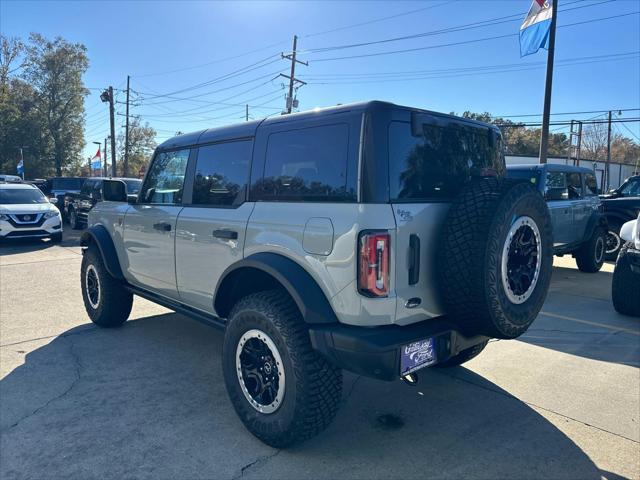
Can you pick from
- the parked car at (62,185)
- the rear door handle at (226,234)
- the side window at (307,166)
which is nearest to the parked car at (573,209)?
the side window at (307,166)

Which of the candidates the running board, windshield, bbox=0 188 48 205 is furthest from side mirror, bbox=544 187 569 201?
windshield, bbox=0 188 48 205

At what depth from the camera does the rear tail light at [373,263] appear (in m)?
2.43

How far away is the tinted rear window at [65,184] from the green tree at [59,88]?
31.6 m

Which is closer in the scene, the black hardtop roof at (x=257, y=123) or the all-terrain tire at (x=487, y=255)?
the all-terrain tire at (x=487, y=255)

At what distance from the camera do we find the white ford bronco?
2506mm

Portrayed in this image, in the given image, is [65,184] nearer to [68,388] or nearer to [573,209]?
[68,388]

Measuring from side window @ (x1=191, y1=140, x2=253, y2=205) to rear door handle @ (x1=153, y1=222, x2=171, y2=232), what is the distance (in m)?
0.35

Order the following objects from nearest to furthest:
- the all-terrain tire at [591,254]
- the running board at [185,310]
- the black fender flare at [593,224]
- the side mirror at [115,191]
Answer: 1. the running board at [185,310]
2. the side mirror at [115,191]
3. the black fender flare at [593,224]
4. the all-terrain tire at [591,254]

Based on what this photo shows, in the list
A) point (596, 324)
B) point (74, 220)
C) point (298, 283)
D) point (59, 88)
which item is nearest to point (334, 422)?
point (298, 283)

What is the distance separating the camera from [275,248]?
2887 millimetres

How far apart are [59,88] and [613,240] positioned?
50.6 metres

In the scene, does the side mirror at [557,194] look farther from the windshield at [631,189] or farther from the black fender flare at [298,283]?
the black fender flare at [298,283]

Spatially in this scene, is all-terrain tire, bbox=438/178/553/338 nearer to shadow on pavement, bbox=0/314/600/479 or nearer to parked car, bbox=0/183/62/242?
shadow on pavement, bbox=0/314/600/479

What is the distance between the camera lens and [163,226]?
158 inches
